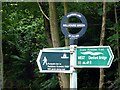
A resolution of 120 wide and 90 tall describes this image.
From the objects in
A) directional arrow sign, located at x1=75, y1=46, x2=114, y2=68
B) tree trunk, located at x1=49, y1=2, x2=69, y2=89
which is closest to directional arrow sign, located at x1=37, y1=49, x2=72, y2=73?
directional arrow sign, located at x1=75, y1=46, x2=114, y2=68

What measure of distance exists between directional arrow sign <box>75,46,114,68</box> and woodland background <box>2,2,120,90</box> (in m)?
3.01

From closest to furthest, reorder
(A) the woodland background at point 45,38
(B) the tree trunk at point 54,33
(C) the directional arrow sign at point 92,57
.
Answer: (C) the directional arrow sign at point 92,57 → (B) the tree trunk at point 54,33 → (A) the woodland background at point 45,38

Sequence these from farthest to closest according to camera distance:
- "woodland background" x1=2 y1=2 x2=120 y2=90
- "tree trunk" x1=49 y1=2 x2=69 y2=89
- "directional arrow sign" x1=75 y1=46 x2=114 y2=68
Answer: "woodland background" x1=2 y1=2 x2=120 y2=90 < "tree trunk" x1=49 y1=2 x2=69 y2=89 < "directional arrow sign" x1=75 y1=46 x2=114 y2=68

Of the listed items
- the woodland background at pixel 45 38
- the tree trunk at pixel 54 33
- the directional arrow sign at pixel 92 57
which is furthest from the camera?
the woodland background at pixel 45 38

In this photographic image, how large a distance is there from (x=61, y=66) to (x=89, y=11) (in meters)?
4.84

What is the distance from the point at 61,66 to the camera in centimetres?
277

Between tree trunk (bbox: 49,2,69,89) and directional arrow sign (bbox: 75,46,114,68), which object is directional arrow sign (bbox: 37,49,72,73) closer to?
directional arrow sign (bbox: 75,46,114,68)

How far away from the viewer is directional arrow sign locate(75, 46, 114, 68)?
275cm

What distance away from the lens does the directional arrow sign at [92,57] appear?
9.02 ft

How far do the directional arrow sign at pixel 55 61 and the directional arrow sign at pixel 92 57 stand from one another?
105 mm

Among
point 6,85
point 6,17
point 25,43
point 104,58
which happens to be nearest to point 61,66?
point 104,58

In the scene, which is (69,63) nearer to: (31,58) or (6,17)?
(6,17)

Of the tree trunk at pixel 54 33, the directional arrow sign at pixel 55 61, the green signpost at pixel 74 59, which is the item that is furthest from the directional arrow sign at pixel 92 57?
the tree trunk at pixel 54 33

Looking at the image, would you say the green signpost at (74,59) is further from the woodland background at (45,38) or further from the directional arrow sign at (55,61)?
the woodland background at (45,38)
